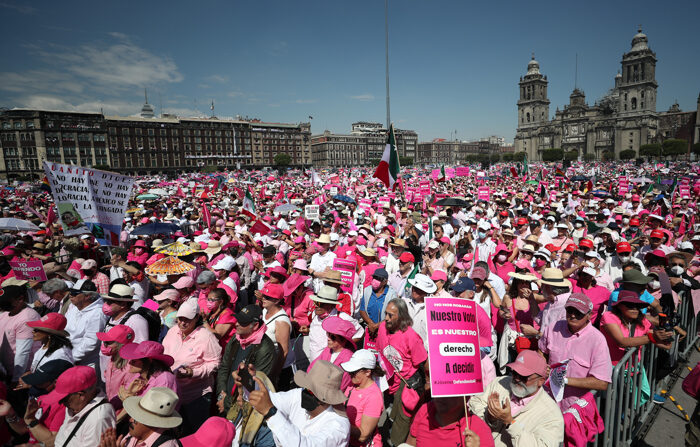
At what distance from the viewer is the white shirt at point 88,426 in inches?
99.2

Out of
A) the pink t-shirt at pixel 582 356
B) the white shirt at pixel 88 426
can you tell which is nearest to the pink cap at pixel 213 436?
the white shirt at pixel 88 426

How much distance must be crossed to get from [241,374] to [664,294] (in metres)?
4.72

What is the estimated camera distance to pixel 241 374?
10.6ft

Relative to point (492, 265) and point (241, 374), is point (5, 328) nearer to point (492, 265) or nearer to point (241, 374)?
point (241, 374)

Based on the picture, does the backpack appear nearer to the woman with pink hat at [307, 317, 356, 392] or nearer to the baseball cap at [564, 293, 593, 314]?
the woman with pink hat at [307, 317, 356, 392]

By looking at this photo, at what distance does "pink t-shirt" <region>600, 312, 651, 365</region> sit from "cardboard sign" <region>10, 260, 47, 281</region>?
7.67 meters

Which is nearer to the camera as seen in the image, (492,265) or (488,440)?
(488,440)

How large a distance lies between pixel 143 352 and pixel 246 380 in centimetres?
88

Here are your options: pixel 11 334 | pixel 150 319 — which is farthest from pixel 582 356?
pixel 11 334

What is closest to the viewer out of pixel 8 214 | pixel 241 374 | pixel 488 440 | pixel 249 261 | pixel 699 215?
pixel 488 440

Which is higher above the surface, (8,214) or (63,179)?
(63,179)

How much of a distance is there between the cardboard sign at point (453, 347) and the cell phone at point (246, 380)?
1.71 meters

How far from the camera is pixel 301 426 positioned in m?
2.44

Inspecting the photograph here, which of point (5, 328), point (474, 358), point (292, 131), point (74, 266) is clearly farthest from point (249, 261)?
point (292, 131)
